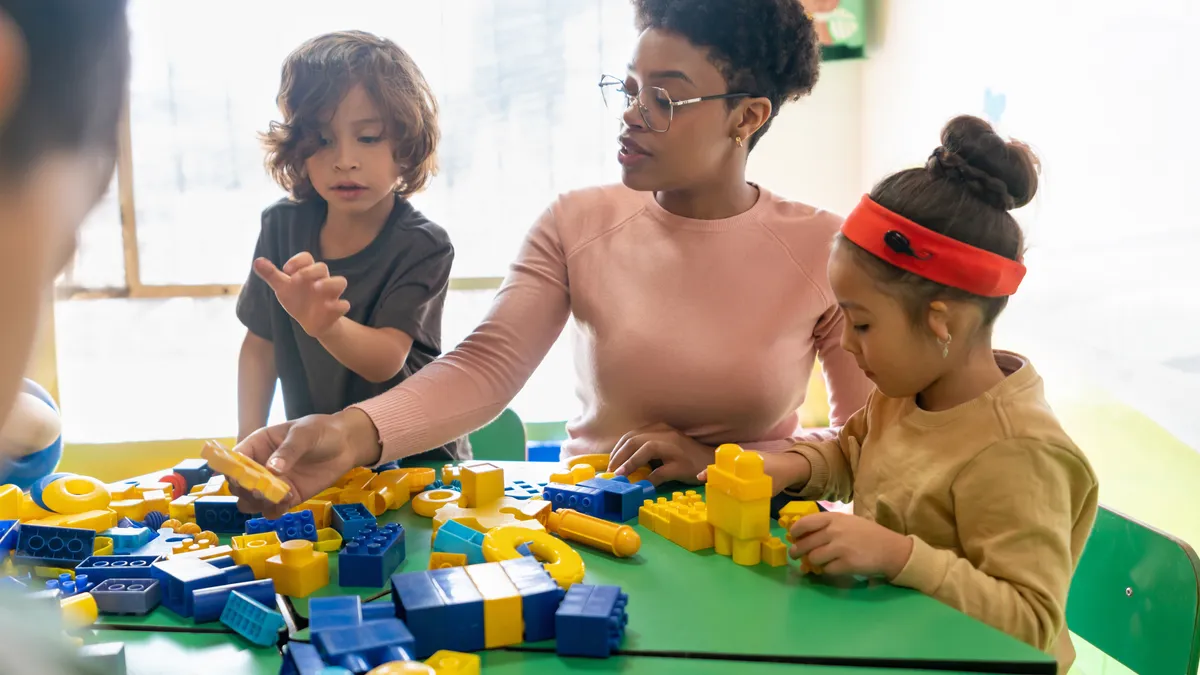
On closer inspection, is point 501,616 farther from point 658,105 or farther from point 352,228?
point 352,228

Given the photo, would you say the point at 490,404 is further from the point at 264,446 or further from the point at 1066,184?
the point at 1066,184

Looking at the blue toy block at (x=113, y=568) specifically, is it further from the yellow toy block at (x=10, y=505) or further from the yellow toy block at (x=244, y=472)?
the yellow toy block at (x=10, y=505)

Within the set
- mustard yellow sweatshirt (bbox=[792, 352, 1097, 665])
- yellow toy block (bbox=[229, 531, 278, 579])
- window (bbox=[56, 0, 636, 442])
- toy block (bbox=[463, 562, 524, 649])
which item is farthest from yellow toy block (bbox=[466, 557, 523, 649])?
window (bbox=[56, 0, 636, 442])

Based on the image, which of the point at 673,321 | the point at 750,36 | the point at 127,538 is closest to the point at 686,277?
the point at 673,321

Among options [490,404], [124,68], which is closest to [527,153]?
[490,404]

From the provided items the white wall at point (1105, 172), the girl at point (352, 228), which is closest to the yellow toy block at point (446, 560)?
the girl at point (352, 228)

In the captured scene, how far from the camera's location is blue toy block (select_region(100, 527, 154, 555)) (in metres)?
0.97

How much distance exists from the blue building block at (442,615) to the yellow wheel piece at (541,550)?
0.12m

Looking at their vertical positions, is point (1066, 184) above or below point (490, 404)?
above

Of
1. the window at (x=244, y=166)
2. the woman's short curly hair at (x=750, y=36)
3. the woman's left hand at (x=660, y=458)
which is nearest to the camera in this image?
the woman's left hand at (x=660, y=458)

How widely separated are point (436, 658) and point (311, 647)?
9 centimetres

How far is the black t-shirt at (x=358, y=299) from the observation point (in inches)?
61.7

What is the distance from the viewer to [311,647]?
27.0 inches

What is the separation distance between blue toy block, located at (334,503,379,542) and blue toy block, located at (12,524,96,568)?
24cm
